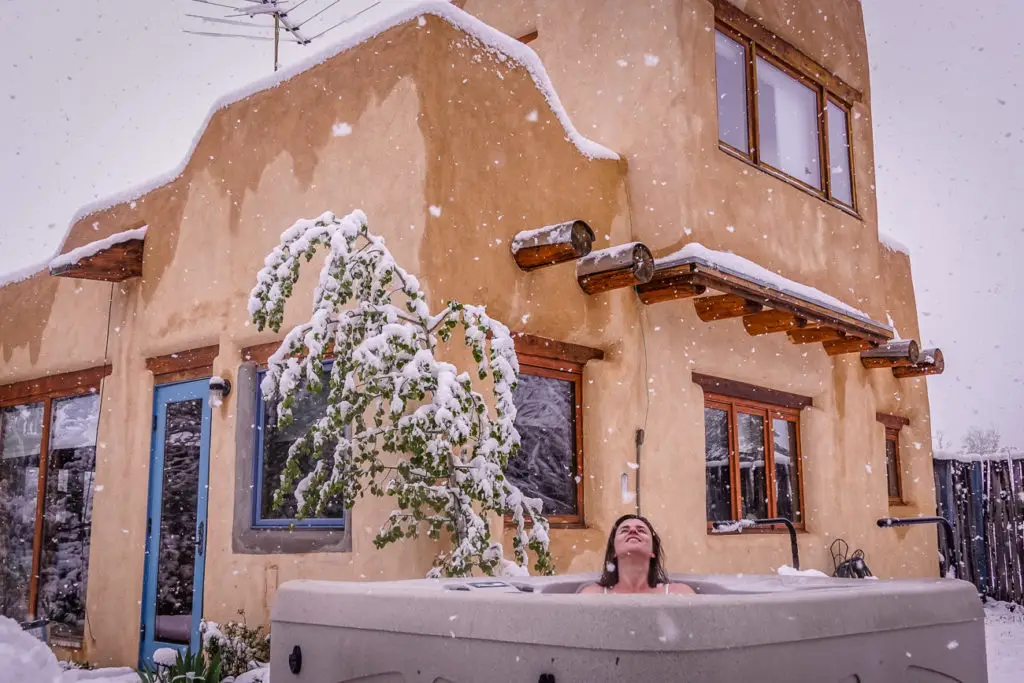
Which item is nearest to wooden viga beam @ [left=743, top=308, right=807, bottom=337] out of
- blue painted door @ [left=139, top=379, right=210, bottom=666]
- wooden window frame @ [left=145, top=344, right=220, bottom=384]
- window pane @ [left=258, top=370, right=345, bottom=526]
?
window pane @ [left=258, top=370, right=345, bottom=526]

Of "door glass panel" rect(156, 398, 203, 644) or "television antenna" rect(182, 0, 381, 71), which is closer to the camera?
"door glass panel" rect(156, 398, 203, 644)

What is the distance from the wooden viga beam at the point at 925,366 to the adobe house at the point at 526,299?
47cm

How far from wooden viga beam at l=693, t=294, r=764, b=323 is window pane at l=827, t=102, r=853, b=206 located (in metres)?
2.33

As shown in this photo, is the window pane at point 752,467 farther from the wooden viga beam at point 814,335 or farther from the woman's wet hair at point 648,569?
the woman's wet hair at point 648,569

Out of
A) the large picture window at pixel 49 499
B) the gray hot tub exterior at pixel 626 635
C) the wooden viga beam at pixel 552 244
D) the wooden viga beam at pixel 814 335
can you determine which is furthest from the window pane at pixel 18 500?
the wooden viga beam at pixel 814 335

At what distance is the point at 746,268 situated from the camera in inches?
257

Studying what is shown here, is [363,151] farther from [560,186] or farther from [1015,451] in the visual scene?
[1015,451]

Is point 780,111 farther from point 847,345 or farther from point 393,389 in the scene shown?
point 393,389

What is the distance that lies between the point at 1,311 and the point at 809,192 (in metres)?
6.86

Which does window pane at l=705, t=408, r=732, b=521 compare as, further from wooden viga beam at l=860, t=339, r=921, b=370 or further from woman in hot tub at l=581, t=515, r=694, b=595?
woman in hot tub at l=581, t=515, r=694, b=595

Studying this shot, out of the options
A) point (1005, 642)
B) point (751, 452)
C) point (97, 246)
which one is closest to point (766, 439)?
point (751, 452)

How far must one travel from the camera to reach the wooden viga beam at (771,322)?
705 centimetres

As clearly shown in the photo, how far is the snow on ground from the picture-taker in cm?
620

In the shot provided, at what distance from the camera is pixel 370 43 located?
5.58 meters
